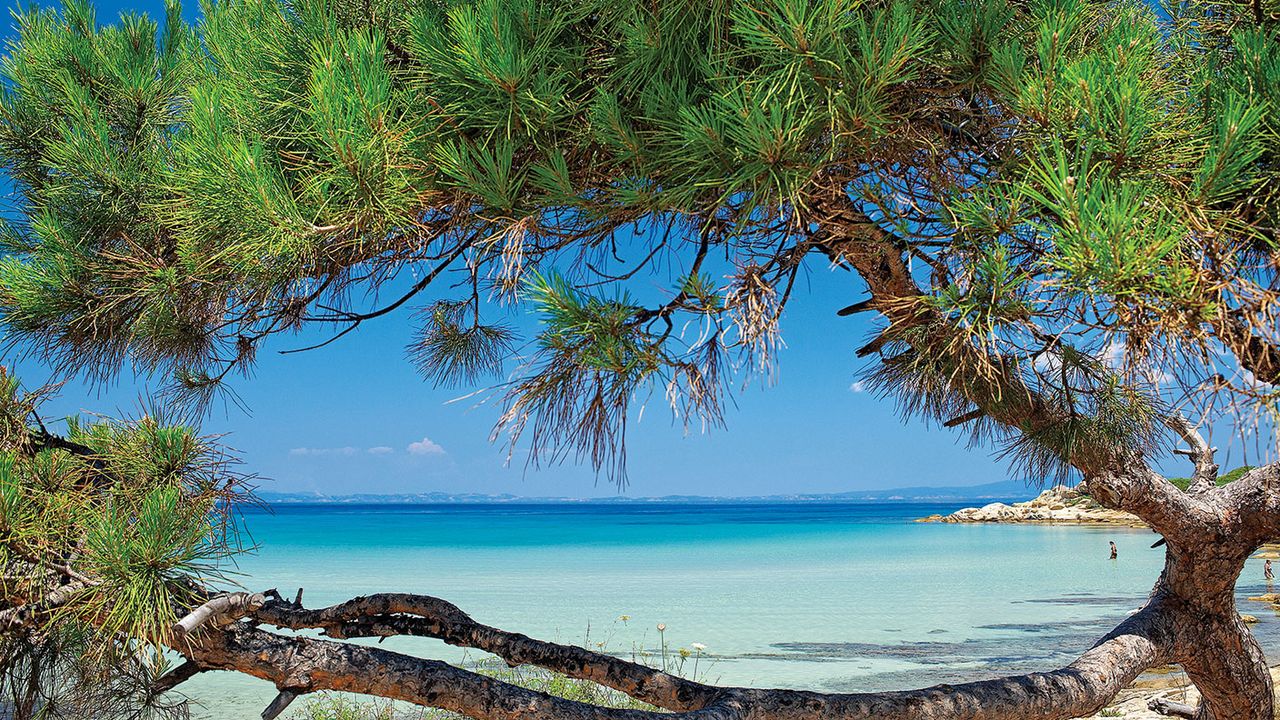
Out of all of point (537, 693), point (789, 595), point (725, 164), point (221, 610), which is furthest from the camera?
point (789, 595)

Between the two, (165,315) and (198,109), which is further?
(165,315)

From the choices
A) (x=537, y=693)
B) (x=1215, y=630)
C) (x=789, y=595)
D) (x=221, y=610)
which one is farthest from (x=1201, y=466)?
(x=789, y=595)

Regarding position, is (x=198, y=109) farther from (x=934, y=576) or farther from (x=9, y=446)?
(x=934, y=576)

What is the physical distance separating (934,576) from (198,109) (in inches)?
497

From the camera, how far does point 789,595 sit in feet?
35.6

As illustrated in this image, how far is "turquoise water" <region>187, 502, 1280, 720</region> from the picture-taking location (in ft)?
21.7

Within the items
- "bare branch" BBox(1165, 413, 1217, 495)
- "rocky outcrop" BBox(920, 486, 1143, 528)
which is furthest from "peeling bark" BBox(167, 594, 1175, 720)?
"rocky outcrop" BBox(920, 486, 1143, 528)

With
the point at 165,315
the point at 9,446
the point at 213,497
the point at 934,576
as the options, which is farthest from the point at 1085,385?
the point at 934,576

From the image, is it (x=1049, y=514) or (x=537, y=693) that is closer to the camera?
(x=537, y=693)

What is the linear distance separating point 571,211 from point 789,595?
10.1m

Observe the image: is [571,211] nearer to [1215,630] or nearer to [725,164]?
[725,164]

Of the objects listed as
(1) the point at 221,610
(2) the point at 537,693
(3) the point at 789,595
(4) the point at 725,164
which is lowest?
(3) the point at 789,595

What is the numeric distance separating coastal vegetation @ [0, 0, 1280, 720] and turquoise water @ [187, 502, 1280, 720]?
0.45 metres

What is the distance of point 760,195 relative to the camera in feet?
3.72
